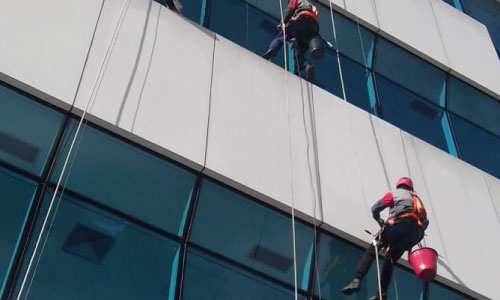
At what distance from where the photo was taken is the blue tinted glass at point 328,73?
1001 cm

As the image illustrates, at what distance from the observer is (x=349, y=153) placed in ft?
29.9

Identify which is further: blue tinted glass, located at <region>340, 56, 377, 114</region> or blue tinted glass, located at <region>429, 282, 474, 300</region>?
blue tinted glass, located at <region>340, 56, 377, 114</region>

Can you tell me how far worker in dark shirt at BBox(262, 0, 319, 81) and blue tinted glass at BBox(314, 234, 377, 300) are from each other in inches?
102

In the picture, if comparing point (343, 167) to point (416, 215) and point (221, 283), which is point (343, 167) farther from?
point (221, 283)

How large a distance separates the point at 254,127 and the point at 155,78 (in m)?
1.29

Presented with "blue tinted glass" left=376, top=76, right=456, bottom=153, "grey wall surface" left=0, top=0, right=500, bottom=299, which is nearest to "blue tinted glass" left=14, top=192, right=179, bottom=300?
"grey wall surface" left=0, top=0, right=500, bottom=299

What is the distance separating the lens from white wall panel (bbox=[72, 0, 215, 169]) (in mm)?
7520

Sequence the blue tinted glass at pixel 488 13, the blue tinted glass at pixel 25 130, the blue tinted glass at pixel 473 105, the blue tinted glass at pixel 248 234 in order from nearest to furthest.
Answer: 1. the blue tinted glass at pixel 25 130
2. the blue tinted glass at pixel 248 234
3. the blue tinted glass at pixel 473 105
4. the blue tinted glass at pixel 488 13

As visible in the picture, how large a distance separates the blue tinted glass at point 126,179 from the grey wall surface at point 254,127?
182 mm

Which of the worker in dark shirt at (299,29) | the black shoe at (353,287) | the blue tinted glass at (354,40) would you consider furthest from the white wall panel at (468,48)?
the black shoe at (353,287)

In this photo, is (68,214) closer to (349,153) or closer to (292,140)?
(292,140)

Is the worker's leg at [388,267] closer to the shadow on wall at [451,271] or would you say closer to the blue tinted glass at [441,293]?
→ the blue tinted glass at [441,293]

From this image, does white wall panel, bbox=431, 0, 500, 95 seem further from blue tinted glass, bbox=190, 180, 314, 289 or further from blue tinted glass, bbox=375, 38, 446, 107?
blue tinted glass, bbox=190, 180, 314, 289

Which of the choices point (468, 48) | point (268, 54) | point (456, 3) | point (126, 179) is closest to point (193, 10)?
point (268, 54)
